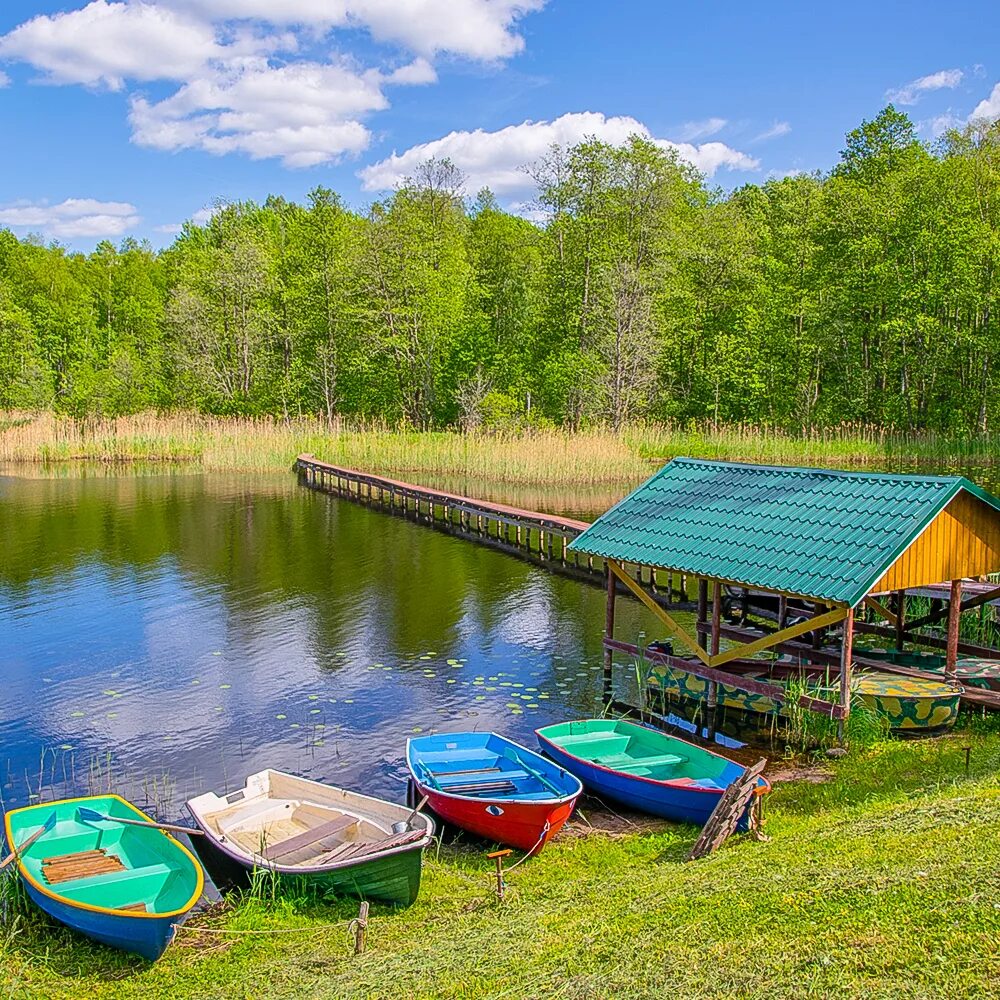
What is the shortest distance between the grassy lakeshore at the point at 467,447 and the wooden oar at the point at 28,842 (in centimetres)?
2926

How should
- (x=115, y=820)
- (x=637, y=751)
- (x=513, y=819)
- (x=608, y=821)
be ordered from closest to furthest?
(x=115, y=820), (x=513, y=819), (x=608, y=821), (x=637, y=751)

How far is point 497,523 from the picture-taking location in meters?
32.5

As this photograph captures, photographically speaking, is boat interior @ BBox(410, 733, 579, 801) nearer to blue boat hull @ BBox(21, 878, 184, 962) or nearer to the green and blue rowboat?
the green and blue rowboat

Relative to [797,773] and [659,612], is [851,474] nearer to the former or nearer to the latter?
[659,612]

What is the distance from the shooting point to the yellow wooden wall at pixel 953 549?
38.7 ft

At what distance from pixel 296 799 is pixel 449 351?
4755cm

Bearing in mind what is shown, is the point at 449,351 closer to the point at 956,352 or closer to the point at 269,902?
the point at 956,352

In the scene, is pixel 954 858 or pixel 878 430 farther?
pixel 878 430

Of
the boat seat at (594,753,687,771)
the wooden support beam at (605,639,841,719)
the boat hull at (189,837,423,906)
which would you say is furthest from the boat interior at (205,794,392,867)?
the wooden support beam at (605,639,841,719)

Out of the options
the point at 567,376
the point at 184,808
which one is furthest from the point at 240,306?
the point at 184,808

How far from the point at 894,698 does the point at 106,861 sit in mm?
9289

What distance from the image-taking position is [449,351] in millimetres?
56438

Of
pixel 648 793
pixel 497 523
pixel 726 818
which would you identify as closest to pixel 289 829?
pixel 648 793

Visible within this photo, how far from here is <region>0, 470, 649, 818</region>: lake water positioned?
12.9 m
